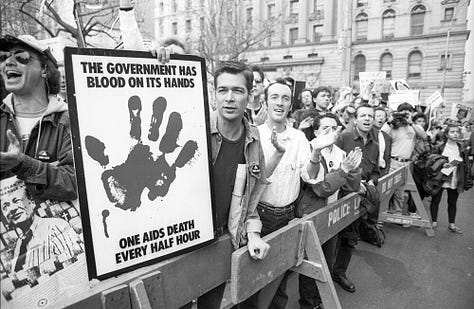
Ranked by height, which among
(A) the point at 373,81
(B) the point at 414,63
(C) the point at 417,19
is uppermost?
(C) the point at 417,19

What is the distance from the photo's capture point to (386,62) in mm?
38344

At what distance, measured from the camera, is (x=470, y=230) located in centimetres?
565

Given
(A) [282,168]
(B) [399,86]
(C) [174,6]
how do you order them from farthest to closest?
1. (C) [174,6]
2. (B) [399,86]
3. (A) [282,168]

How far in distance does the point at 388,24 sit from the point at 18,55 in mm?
42574

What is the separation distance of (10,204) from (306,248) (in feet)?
5.79

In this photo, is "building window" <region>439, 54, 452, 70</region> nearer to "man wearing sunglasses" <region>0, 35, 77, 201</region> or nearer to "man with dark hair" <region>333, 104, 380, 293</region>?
"man with dark hair" <region>333, 104, 380, 293</region>

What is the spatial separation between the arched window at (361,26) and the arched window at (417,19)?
15.4ft

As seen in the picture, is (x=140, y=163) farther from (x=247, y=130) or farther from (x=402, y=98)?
(x=402, y=98)

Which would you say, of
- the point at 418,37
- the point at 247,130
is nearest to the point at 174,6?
the point at 418,37

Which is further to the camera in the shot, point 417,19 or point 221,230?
point 417,19

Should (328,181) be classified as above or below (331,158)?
below

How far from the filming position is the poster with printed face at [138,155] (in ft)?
4.47

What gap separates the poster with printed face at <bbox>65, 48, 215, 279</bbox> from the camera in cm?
136

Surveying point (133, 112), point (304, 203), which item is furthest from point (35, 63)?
point (304, 203)
